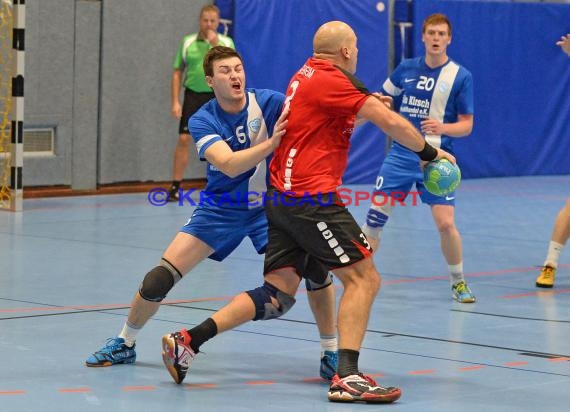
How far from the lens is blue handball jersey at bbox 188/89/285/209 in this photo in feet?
21.8

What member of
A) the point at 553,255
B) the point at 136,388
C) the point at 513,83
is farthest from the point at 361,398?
the point at 513,83

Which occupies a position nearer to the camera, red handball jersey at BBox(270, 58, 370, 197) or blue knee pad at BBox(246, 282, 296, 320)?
red handball jersey at BBox(270, 58, 370, 197)

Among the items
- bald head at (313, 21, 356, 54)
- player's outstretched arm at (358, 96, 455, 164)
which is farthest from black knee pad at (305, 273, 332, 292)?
bald head at (313, 21, 356, 54)

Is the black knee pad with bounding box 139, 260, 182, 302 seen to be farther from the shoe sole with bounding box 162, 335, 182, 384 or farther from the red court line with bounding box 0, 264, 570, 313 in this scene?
the red court line with bounding box 0, 264, 570, 313

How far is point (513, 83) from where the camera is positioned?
20250 mm

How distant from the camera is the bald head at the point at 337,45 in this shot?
6.20 meters

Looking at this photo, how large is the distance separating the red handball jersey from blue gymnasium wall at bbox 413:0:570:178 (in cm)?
1280

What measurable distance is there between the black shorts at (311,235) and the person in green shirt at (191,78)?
9192mm

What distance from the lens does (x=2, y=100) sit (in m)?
14.9

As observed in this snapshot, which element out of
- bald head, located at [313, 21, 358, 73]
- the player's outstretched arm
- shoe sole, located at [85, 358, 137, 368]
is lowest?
shoe sole, located at [85, 358, 137, 368]

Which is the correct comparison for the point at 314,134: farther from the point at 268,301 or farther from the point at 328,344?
the point at 328,344

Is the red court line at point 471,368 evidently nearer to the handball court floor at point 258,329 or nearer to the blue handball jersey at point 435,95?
the handball court floor at point 258,329

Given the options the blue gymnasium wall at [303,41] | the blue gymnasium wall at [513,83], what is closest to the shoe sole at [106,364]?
the blue gymnasium wall at [303,41]

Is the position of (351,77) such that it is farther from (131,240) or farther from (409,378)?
(131,240)
